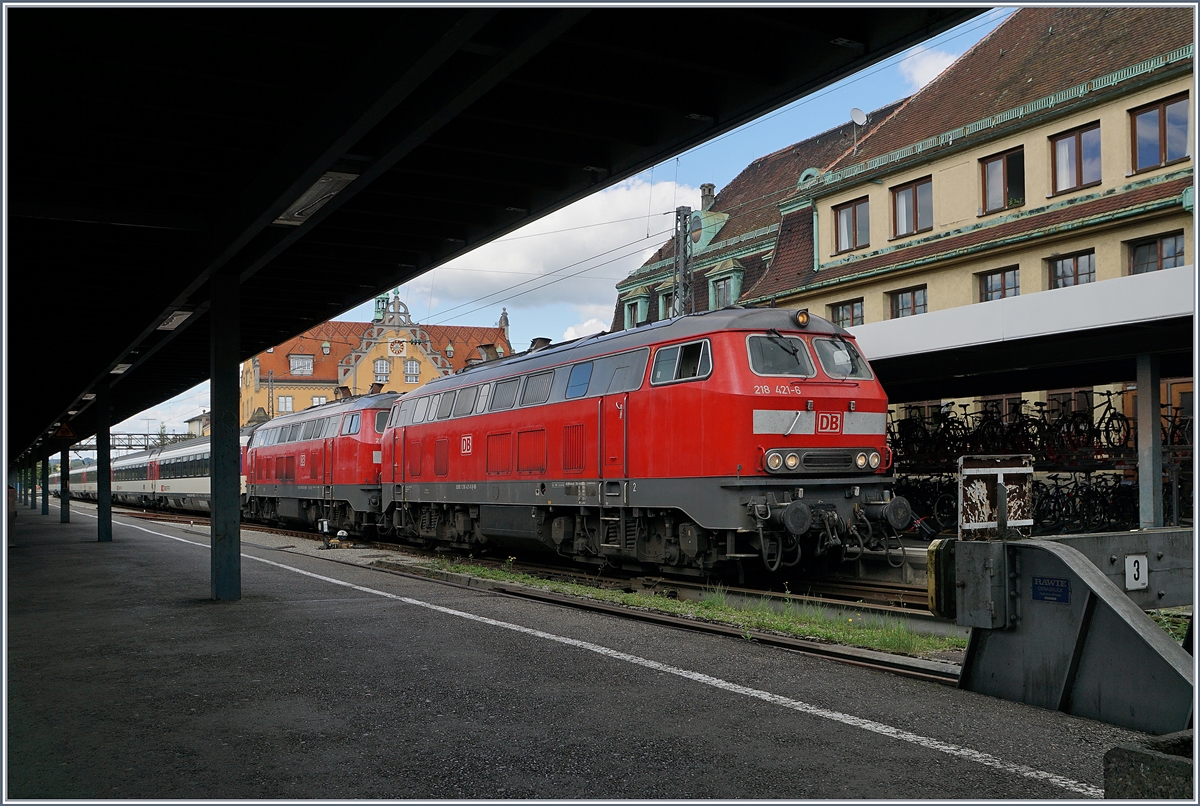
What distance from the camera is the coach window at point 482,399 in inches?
674

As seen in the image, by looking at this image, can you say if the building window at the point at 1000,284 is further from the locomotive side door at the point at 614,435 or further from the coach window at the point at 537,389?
the locomotive side door at the point at 614,435

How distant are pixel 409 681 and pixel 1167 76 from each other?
21.7 meters

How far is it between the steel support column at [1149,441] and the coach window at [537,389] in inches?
370

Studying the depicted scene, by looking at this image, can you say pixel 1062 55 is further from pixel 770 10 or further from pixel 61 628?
pixel 61 628

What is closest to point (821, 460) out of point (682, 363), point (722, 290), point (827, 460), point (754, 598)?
point (827, 460)

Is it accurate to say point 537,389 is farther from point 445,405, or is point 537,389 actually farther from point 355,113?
point 355,113

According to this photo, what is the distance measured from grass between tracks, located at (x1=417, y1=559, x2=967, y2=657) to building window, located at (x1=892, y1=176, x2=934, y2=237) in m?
19.5

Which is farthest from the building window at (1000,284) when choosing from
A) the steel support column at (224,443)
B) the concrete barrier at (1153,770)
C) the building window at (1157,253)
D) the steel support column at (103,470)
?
the concrete barrier at (1153,770)

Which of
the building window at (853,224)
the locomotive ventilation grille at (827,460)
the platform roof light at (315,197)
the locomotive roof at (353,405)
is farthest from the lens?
the building window at (853,224)

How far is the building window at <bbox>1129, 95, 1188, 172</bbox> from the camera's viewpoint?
21.7 meters

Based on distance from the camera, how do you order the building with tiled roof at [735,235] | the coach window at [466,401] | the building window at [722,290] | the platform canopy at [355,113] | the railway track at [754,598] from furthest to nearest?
the building window at [722,290]
the building with tiled roof at [735,235]
the coach window at [466,401]
the railway track at [754,598]
the platform canopy at [355,113]

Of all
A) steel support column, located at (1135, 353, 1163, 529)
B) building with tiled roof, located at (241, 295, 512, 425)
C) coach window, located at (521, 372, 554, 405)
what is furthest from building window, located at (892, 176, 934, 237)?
building with tiled roof, located at (241, 295, 512, 425)

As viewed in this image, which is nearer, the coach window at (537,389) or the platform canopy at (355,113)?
the platform canopy at (355,113)

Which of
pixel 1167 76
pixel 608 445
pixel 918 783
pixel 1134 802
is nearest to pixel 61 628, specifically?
pixel 608 445
